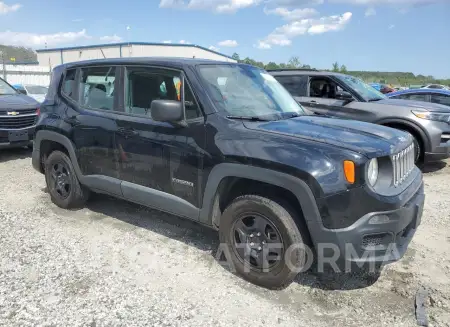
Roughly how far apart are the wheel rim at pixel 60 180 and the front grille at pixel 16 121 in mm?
3503

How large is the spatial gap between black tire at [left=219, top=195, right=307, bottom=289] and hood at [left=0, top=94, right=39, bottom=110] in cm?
643

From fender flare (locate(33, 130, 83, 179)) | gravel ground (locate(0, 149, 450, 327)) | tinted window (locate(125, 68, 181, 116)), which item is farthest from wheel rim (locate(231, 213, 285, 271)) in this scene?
fender flare (locate(33, 130, 83, 179))

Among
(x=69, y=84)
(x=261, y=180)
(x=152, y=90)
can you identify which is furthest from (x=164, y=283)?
(x=69, y=84)

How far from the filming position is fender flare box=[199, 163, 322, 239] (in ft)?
9.34

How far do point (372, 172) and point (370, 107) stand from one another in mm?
4602

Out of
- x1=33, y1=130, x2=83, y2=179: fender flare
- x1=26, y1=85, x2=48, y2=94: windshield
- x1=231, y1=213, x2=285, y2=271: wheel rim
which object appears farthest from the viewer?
x1=26, y1=85, x2=48, y2=94: windshield

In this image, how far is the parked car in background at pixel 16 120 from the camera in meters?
7.70

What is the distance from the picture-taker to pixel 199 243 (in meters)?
4.14

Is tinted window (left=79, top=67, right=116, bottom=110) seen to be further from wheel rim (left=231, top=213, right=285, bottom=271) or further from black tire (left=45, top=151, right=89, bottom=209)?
wheel rim (left=231, top=213, right=285, bottom=271)

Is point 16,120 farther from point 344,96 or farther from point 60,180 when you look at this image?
point 344,96

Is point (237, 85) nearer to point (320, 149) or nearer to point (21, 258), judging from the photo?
point (320, 149)

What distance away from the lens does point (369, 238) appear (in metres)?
2.86

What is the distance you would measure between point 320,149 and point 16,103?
24.1 ft

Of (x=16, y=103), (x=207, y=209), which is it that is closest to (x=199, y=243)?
(x=207, y=209)
